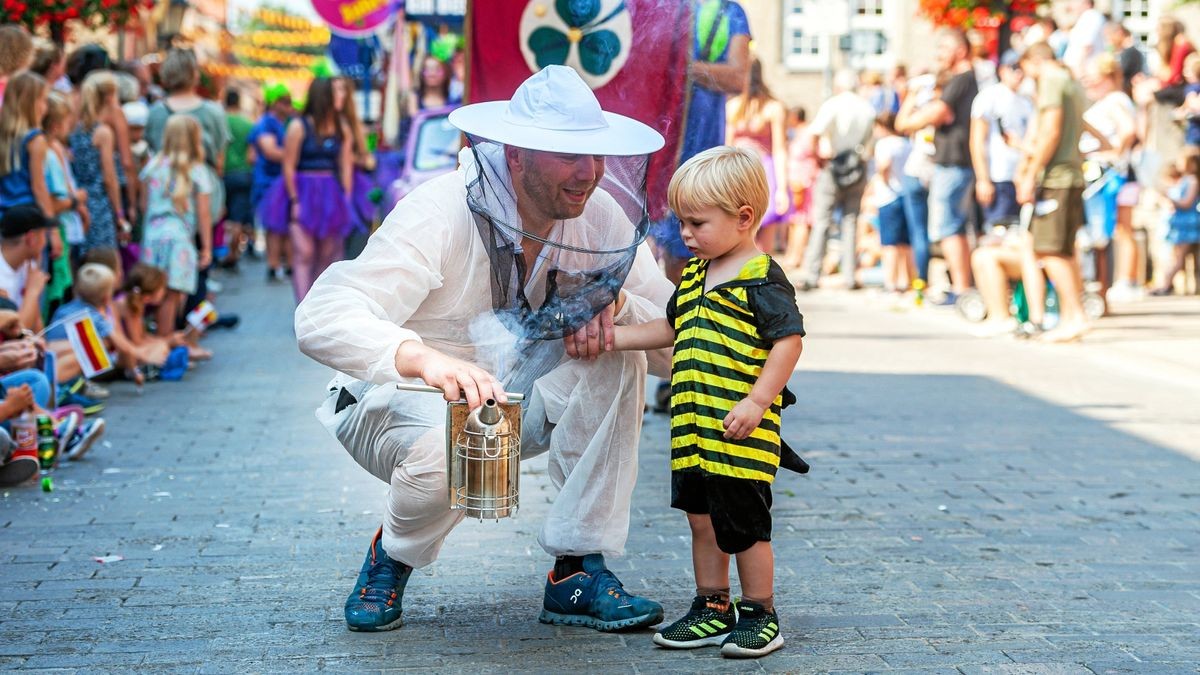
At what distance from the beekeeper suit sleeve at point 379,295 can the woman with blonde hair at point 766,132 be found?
8708mm

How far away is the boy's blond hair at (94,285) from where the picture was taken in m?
8.95

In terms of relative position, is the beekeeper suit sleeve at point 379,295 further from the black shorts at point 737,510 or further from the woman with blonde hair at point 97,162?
the woman with blonde hair at point 97,162

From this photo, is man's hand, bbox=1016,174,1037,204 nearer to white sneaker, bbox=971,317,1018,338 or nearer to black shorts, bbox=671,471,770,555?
white sneaker, bbox=971,317,1018,338

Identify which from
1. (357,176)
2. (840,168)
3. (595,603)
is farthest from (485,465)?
(840,168)

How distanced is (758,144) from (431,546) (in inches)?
376

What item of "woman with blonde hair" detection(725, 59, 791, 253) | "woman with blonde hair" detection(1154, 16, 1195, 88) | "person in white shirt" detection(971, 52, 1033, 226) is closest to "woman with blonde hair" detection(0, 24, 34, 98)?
"woman with blonde hair" detection(725, 59, 791, 253)

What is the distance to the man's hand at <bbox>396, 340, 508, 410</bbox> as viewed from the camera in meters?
3.68

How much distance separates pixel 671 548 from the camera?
211 inches

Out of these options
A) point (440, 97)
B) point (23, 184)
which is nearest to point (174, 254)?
point (23, 184)

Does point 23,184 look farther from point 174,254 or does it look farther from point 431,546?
point 431,546

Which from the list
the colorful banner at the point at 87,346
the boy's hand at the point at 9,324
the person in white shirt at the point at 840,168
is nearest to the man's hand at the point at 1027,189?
the person in white shirt at the point at 840,168

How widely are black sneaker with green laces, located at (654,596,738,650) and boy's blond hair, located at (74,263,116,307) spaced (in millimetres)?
5638

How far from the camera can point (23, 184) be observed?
903 cm

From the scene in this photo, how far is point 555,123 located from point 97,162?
7.21m
